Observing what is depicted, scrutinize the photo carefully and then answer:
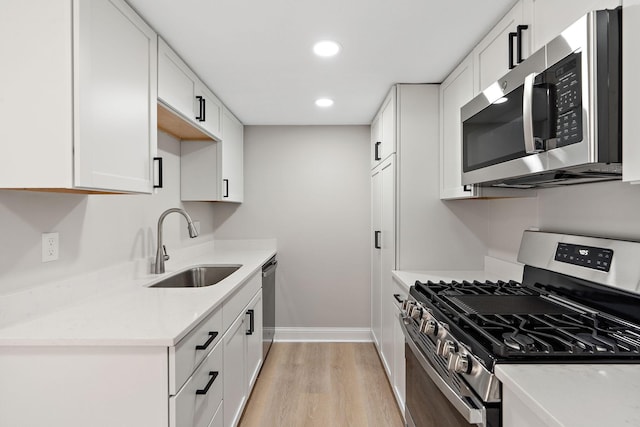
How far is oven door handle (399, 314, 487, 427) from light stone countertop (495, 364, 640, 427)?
137 millimetres

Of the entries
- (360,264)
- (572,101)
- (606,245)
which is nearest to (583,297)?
(606,245)

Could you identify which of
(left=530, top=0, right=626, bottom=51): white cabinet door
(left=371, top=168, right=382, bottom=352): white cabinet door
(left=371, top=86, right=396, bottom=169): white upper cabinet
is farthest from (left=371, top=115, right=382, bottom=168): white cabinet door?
(left=530, top=0, right=626, bottom=51): white cabinet door

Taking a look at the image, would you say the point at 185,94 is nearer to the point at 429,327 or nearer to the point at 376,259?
the point at 429,327

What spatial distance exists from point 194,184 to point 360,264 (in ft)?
5.97

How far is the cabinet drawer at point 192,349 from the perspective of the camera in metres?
1.19

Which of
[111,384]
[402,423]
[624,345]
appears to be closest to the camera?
[624,345]

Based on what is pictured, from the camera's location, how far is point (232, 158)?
3.32 m

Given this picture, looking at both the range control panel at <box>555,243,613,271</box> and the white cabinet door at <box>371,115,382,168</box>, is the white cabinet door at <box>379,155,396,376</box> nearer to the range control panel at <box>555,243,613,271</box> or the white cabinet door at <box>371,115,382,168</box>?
the white cabinet door at <box>371,115,382,168</box>

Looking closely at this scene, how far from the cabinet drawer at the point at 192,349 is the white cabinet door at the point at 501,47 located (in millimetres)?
1674

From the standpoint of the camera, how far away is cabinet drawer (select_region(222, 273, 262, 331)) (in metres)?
1.84

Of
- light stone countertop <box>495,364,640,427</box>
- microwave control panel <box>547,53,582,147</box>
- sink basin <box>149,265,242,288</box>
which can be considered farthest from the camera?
sink basin <box>149,265,242,288</box>

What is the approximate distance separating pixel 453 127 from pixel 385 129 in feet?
2.32

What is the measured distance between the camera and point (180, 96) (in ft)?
6.92

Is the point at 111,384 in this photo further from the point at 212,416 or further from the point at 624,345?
the point at 624,345
